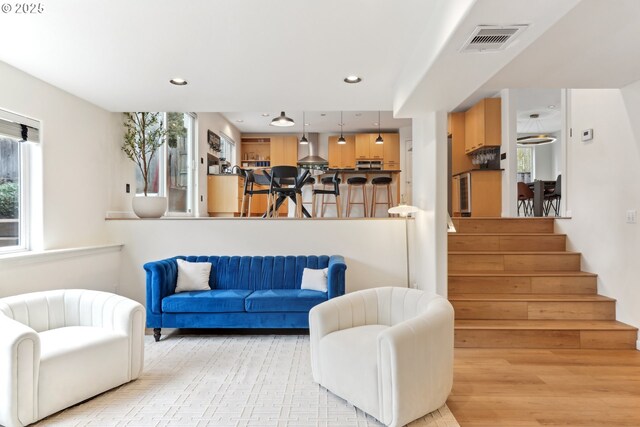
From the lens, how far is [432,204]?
3.71 m

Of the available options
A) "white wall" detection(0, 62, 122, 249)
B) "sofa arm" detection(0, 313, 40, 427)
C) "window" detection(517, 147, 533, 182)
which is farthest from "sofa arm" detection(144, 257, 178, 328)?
"window" detection(517, 147, 533, 182)

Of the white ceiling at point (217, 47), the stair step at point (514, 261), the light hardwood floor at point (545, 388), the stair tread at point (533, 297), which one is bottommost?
the light hardwood floor at point (545, 388)

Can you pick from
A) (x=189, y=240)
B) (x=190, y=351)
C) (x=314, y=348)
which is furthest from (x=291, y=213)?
(x=314, y=348)

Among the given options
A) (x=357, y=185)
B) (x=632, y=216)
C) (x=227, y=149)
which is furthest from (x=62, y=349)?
(x=227, y=149)

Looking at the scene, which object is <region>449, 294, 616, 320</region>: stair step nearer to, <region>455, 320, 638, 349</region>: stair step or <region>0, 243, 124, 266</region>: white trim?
<region>455, 320, 638, 349</region>: stair step

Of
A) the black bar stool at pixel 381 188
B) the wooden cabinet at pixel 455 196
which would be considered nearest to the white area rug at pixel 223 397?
the black bar stool at pixel 381 188

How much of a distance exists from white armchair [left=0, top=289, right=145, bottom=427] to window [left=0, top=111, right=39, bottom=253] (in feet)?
3.28

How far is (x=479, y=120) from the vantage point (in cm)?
676

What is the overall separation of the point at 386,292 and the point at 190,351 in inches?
76.1

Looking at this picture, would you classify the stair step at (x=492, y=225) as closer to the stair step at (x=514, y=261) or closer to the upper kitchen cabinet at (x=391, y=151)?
the stair step at (x=514, y=261)

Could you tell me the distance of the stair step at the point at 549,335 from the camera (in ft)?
11.3

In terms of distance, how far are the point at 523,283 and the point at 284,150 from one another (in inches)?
264

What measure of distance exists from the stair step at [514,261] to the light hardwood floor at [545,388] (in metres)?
1.08

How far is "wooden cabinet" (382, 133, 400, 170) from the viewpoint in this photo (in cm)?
922
